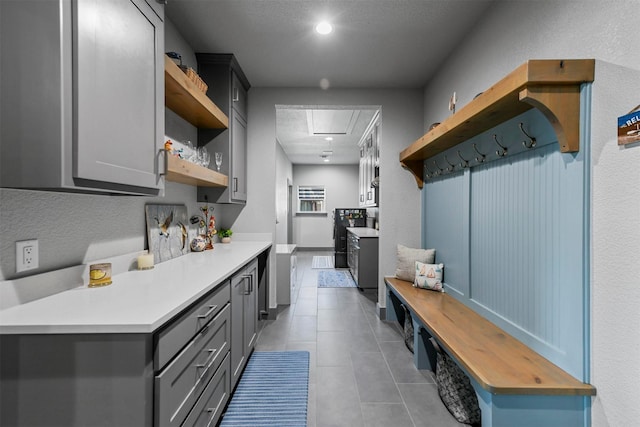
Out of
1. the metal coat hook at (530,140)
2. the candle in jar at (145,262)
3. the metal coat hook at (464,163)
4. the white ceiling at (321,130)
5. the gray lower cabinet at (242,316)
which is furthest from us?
the white ceiling at (321,130)

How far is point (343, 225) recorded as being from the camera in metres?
6.71

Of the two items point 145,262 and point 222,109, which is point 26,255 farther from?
point 222,109

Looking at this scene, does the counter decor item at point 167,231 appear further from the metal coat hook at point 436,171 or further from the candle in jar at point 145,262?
the metal coat hook at point 436,171

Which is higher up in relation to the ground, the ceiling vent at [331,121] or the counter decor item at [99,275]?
the ceiling vent at [331,121]

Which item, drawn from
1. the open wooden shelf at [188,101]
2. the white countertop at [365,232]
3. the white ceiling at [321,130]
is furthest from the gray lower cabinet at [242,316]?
the white countertop at [365,232]

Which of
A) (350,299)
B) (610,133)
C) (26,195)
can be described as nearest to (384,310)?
(350,299)

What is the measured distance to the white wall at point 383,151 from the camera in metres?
3.43

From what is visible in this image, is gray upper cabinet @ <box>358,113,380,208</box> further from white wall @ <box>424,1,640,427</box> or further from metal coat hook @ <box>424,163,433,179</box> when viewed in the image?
white wall @ <box>424,1,640,427</box>

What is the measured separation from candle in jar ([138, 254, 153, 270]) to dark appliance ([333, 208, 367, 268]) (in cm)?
486

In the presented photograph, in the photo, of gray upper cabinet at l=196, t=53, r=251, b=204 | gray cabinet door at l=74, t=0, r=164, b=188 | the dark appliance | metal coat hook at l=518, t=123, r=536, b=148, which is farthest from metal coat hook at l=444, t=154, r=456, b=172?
the dark appliance

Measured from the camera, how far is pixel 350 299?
166 inches

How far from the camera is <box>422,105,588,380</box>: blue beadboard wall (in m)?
1.36

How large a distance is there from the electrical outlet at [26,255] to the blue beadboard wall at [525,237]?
231cm

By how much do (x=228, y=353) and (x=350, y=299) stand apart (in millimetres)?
2604
